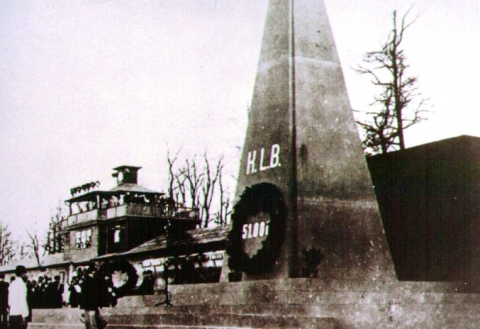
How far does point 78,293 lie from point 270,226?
3.19 metres

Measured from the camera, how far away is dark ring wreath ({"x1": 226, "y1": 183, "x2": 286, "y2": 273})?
10531mm

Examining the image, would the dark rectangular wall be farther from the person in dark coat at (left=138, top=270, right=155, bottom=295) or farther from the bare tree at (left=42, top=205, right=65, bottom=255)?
the bare tree at (left=42, top=205, right=65, bottom=255)

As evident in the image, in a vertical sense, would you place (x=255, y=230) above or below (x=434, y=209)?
below

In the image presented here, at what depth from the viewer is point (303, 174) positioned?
1059 cm

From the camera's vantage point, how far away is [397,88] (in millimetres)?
19938

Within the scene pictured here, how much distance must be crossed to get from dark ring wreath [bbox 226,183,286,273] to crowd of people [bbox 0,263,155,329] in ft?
5.71

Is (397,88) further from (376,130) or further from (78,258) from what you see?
(78,258)

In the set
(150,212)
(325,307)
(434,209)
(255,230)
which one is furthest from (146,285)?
(150,212)

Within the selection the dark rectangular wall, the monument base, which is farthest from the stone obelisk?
the dark rectangular wall

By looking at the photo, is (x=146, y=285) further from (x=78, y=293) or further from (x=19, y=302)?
(x=19, y=302)

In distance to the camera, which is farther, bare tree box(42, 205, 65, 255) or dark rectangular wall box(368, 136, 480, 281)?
bare tree box(42, 205, 65, 255)

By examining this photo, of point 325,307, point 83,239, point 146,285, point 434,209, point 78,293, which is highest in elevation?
point 83,239

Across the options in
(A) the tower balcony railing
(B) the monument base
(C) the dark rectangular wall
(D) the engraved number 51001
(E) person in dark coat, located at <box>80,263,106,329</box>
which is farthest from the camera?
(A) the tower balcony railing

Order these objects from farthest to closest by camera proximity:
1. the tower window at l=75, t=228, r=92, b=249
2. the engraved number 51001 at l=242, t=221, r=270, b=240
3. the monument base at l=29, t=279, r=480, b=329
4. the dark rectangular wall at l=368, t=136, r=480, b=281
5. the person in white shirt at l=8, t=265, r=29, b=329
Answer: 1. the tower window at l=75, t=228, r=92, b=249
2. the person in white shirt at l=8, t=265, r=29, b=329
3. the dark rectangular wall at l=368, t=136, r=480, b=281
4. the engraved number 51001 at l=242, t=221, r=270, b=240
5. the monument base at l=29, t=279, r=480, b=329
